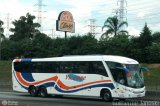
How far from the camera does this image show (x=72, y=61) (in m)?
31.5

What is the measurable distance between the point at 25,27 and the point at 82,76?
67.7 metres

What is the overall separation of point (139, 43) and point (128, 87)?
32.1m

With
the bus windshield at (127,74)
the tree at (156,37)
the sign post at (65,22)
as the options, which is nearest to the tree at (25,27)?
the sign post at (65,22)

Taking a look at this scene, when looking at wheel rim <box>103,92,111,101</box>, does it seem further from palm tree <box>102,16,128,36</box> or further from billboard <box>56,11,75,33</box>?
palm tree <box>102,16,128,36</box>

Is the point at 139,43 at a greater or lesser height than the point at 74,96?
greater

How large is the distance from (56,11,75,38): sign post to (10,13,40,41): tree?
3748 cm

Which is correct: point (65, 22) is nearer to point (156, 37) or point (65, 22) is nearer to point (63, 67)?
point (156, 37)

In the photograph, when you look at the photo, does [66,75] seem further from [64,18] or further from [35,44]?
[35,44]

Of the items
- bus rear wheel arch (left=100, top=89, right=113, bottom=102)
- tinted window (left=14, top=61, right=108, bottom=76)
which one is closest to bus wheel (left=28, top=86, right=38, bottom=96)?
tinted window (left=14, top=61, right=108, bottom=76)

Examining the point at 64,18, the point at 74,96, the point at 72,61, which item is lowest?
the point at 74,96

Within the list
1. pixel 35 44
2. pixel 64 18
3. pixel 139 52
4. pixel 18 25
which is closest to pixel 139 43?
pixel 139 52

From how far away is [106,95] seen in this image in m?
29.0

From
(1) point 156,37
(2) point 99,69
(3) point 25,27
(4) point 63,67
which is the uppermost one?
(3) point 25,27

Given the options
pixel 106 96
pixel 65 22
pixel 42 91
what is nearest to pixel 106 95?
pixel 106 96
